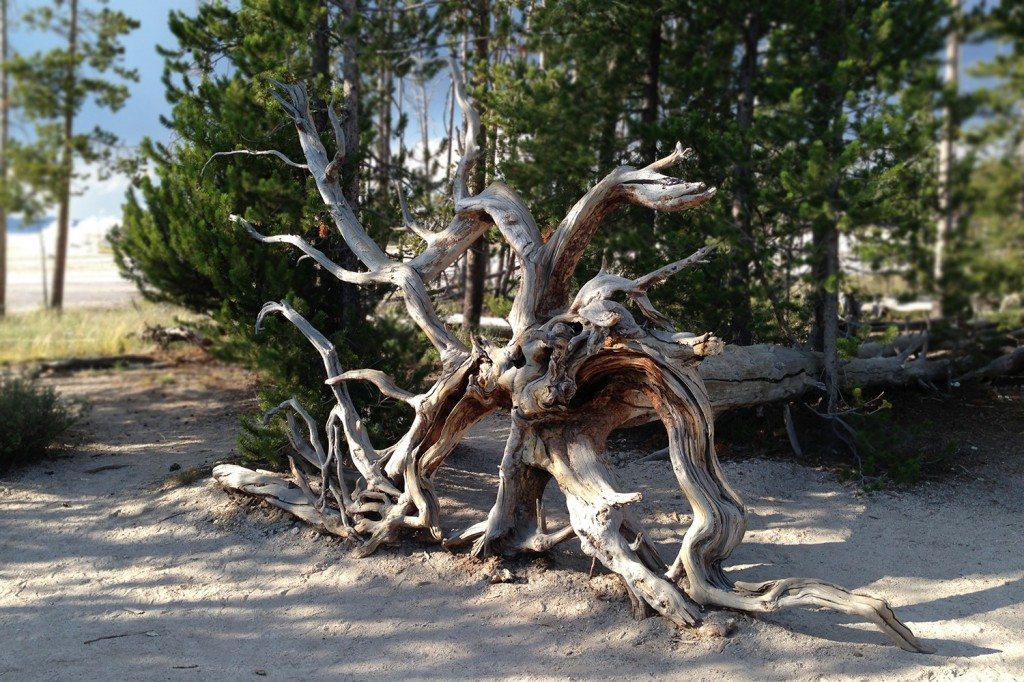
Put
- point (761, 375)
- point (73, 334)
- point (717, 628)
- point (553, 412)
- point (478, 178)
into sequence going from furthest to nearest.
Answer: point (73, 334), point (478, 178), point (761, 375), point (553, 412), point (717, 628)

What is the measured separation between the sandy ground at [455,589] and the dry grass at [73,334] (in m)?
6.59

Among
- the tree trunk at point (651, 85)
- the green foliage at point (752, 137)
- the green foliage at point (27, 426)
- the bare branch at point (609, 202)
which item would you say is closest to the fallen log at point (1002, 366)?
the green foliage at point (752, 137)

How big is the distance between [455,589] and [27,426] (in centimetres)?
496

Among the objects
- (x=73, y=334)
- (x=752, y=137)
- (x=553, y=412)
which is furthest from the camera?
(x=73, y=334)

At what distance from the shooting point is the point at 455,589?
555 centimetres

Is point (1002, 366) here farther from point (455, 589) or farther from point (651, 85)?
point (455, 589)

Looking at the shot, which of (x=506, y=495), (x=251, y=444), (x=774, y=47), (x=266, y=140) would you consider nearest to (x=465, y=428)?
(x=506, y=495)

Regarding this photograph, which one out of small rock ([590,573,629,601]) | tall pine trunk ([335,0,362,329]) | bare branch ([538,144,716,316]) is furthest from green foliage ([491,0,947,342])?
small rock ([590,573,629,601])

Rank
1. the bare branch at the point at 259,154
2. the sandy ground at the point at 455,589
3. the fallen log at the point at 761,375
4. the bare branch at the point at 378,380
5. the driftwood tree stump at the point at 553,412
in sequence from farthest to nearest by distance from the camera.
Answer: the fallen log at the point at 761,375, the bare branch at the point at 259,154, the bare branch at the point at 378,380, the driftwood tree stump at the point at 553,412, the sandy ground at the point at 455,589

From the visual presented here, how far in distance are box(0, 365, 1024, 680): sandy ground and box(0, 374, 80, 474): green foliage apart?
29 centimetres

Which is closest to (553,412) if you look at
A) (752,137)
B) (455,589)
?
(455,589)

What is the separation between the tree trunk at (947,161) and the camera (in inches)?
205

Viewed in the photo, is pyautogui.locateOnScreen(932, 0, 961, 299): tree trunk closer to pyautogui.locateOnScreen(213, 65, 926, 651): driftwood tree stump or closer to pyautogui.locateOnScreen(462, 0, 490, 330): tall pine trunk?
pyautogui.locateOnScreen(213, 65, 926, 651): driftwood tree stump

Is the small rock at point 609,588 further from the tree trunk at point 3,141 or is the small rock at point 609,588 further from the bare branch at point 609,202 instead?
the tree trunk at point 3,141
